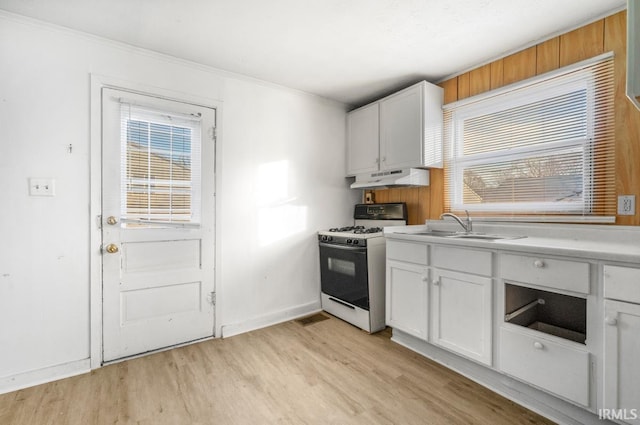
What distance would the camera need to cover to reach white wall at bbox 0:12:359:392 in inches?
76.0

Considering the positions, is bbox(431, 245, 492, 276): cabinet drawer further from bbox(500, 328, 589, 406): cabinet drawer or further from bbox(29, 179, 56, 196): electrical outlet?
bbox(29, 179, 56, 196): electrical outlet

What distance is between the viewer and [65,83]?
209cm

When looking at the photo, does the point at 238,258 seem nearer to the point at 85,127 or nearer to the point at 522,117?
the point at 85,127

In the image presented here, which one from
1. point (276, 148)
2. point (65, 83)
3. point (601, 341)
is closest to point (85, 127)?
point (65, 83)

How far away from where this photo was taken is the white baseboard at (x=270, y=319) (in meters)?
2.75

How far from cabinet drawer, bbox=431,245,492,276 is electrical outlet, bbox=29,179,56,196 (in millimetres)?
2783

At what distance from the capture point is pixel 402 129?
2.92 meters

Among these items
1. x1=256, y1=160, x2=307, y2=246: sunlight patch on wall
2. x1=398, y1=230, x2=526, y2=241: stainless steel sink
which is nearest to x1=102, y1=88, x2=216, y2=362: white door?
x1=256, y1=160, x2=307, y2=246: sunlight patch on wall

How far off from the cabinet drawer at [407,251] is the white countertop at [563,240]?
6cm

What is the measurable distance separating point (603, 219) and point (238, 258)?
2.85 meters

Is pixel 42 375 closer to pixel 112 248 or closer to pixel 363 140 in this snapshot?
pixel 112 248

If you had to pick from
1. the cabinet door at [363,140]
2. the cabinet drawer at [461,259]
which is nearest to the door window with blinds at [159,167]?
the cabinet door at [363,140]

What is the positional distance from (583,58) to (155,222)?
342 cm

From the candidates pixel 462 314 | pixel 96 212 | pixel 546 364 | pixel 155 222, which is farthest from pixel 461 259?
pixel 96 212
